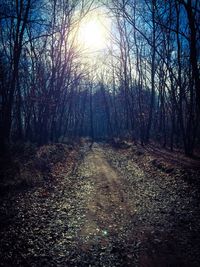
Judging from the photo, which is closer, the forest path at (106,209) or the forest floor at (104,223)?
the forest floor at (104,223)

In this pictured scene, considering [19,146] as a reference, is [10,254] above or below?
below

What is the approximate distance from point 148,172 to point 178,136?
13.5 metres

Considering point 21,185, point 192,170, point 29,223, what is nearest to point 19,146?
point 21,185

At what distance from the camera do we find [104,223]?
6125 mm

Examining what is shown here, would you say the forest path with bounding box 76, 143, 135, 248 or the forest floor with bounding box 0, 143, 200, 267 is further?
the forest path with bounding box 76, 143, 135, 248

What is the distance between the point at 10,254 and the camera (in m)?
4.60

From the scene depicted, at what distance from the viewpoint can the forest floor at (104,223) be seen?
4.54 m

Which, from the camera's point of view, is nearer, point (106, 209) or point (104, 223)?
point (104, 223)

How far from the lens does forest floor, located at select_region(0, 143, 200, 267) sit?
454 centimetres

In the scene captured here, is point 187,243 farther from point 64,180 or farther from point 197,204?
point 64,180

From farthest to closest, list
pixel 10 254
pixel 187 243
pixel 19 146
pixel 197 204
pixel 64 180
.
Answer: pixel 19 146 < pixel 64 180 < pixel 197 204 < pixel 187 243 < pixel 10 254

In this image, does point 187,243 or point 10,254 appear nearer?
point 10,254

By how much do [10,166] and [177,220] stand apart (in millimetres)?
7140

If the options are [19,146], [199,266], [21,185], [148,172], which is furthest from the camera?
[19,146]
